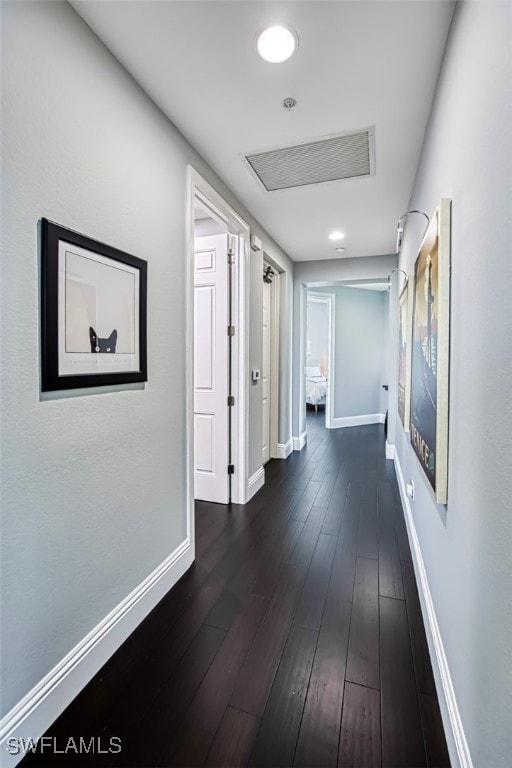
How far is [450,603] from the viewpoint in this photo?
124 cm

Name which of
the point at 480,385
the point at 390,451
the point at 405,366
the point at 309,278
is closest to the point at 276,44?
the point at 480,385

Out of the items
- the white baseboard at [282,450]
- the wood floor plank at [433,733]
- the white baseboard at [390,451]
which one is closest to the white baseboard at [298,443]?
Answer: the white baseboard at [282,450]

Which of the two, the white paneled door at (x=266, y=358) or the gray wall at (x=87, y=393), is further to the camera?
the white paneled door at (x=266, y=358)

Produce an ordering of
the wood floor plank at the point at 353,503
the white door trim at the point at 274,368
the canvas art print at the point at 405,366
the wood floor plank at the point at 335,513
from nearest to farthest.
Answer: the canvas art print at the point at 405,366 → the wood floor plank at the point at 335,513 → the wood floor plank at the point at 353,503 → the white door trim at the point at 274,368

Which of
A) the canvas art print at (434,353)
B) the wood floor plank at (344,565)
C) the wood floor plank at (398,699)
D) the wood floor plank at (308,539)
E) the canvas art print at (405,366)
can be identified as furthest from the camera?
the canvas art print at (405,366)

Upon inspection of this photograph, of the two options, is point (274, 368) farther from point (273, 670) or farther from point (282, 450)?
point (273, 670)

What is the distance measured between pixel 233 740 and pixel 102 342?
1516 millimetres

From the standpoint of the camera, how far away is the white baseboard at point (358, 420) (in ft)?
21.2

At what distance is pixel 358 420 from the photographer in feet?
22.1

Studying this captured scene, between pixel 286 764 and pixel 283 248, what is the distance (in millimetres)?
4241

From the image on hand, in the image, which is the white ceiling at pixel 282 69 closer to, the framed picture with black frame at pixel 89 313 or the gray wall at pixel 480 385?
the gray wall at pixel 480 385

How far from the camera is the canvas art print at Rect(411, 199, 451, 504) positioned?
4.21 feet

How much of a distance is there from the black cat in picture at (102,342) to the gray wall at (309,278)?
353cm

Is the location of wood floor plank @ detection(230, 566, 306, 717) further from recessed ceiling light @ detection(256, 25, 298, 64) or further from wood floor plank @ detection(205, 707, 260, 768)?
recessed ceiling light @ detection(256, 25, 298, 64)
